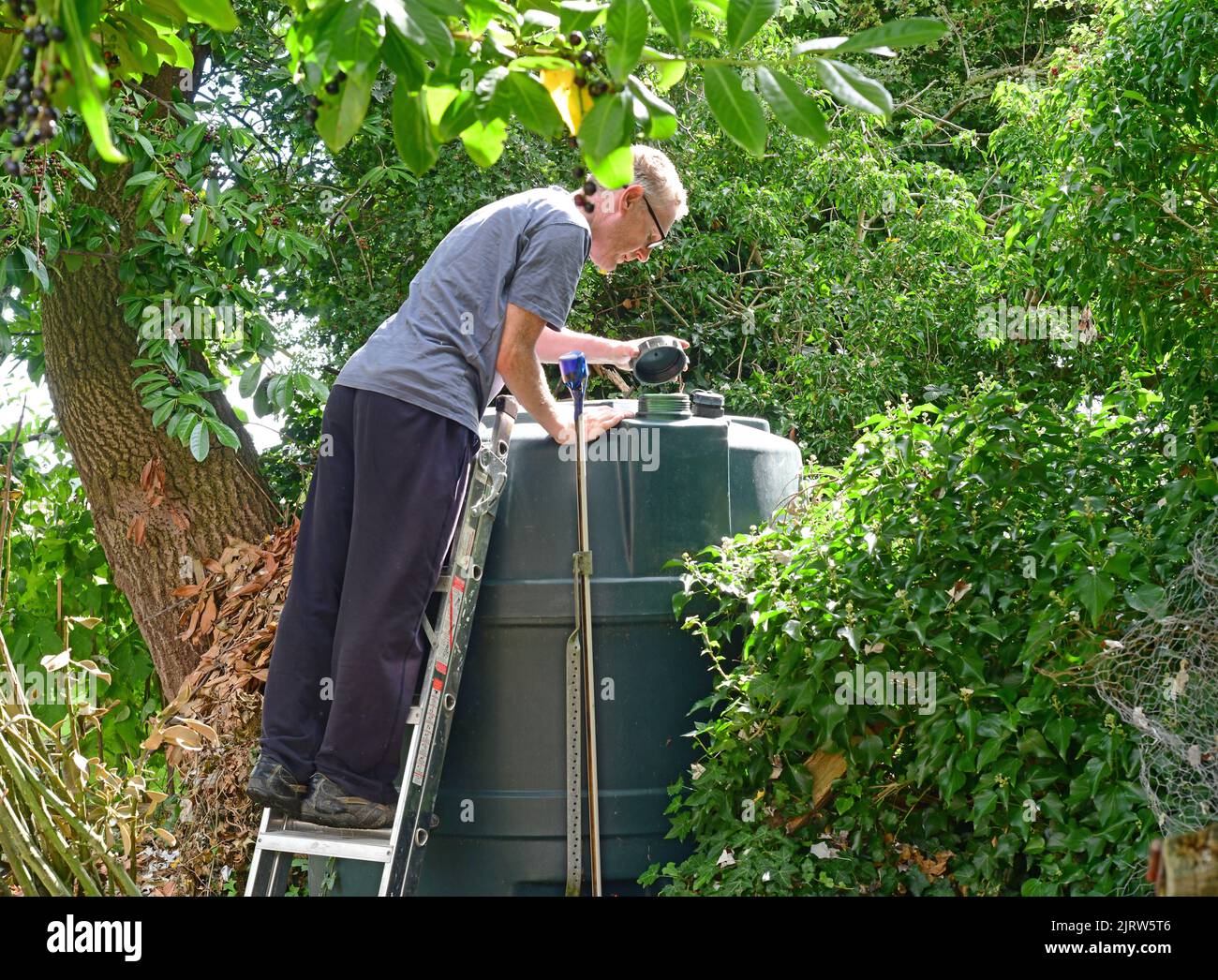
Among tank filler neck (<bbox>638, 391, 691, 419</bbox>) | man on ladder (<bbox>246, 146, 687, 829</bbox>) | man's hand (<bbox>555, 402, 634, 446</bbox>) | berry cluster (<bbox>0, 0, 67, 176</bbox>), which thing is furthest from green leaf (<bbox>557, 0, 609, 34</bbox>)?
tank filler neck (<bbox>638, 391, 691, 419</bbox>)

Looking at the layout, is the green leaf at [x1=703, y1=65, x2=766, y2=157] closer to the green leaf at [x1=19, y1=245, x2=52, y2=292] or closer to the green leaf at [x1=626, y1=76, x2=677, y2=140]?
the green leaf at [x1=626, y1=76, x2=677, y2=140]

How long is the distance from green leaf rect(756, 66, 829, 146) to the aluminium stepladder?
6.33 ft

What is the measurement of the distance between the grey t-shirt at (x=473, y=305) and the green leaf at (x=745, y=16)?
1.69 meters

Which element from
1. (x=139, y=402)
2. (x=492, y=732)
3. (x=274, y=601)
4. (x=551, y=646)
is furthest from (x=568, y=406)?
(x=139, y=402)

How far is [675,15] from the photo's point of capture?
59.9 inches

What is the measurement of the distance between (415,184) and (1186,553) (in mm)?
3605

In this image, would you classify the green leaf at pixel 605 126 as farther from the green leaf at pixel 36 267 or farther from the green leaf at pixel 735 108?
the green leaf at pixel 36 267

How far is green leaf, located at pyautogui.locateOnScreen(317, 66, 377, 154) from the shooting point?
62.3 inches

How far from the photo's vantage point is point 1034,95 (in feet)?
17.1

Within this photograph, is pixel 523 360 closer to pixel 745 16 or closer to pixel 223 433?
pixel 223 433

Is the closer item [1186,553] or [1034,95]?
[1186,553]

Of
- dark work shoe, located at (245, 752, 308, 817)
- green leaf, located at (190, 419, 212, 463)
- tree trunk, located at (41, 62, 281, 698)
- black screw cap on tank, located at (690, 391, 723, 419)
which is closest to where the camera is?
dark work shoe, located at (245, 752, 308, 817)
